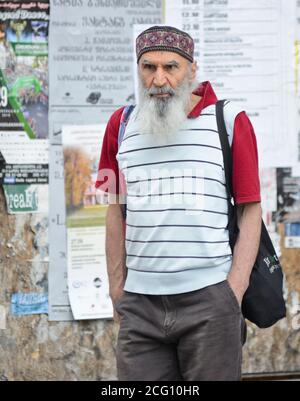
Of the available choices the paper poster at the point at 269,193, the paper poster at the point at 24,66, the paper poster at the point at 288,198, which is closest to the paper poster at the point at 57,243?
the paper poster at the point at 24,66

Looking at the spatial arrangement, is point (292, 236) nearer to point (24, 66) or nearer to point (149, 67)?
point (24, 66)

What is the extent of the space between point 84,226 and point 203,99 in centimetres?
175

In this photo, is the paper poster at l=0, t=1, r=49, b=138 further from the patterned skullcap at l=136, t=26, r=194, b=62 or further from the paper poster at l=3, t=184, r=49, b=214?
the patterned skullcap at l=136, t=26, r=194, b=62

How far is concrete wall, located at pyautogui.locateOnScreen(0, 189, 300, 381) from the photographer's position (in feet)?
13.8

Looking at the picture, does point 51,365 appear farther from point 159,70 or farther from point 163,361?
point 159,70

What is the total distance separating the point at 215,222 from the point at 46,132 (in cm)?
192

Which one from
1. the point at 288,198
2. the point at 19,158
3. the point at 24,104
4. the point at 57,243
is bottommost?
the point at 57,243

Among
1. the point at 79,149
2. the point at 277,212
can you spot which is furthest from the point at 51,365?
the point at 277,212

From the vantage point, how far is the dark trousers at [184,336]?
251 centimetres

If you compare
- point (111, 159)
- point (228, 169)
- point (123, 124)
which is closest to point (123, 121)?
point (123, 124)

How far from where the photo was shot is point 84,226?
4.24 meters

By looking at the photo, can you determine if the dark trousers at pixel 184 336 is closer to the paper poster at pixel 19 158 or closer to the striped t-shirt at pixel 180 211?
the striped t-shirt at pixel 180 211

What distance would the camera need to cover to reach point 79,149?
4.25 meters

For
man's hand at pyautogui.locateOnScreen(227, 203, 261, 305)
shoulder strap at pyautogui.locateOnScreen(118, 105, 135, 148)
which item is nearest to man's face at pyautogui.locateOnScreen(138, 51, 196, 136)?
shoulder strap at pyautogui.locateOnScreen(118, 105, 135, 148)
